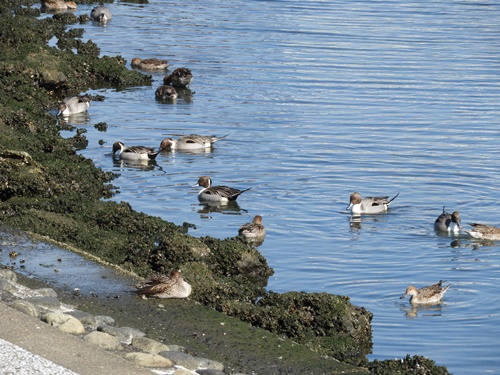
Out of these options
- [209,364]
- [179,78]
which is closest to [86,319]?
[209,364]

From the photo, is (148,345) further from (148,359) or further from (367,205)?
(367,205)

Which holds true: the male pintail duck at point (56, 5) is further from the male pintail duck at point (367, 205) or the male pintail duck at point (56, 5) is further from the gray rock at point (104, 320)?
the gray rock at point (104, 320)

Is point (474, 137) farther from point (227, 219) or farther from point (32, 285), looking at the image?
point (32, 285)

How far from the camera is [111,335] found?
9.96 meters

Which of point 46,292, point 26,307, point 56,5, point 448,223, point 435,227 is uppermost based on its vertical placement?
point 56,5

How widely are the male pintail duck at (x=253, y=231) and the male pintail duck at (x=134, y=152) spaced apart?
196 inches

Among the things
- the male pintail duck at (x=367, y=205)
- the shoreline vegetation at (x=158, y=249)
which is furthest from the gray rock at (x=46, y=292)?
the male pintail duck at (x=367, y=205)

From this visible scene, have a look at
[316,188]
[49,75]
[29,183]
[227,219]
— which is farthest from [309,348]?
[49,75]

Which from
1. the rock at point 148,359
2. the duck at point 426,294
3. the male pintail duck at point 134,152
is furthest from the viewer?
the male pintail duck at point 134,152

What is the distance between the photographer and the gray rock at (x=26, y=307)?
10023 millimetres

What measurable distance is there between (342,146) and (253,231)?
7.32 m

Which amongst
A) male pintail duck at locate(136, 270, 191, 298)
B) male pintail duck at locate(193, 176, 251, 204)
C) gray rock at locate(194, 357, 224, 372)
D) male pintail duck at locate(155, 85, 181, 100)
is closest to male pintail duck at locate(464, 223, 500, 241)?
male pintail duck at locate(193, 176, 251, 204)

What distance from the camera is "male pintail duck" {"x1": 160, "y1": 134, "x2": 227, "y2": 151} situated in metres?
23.2

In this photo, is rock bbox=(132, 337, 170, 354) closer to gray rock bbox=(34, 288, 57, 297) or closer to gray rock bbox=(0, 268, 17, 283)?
gray rock bbox=(34, 288, 57, 297)
